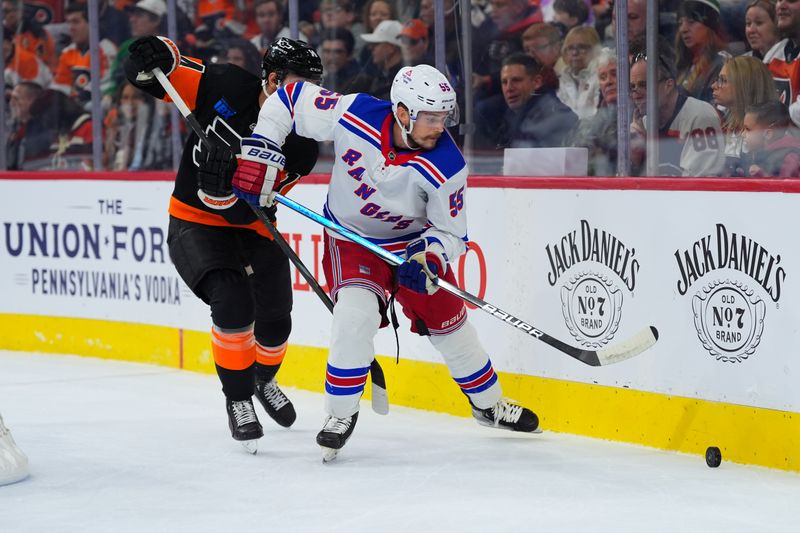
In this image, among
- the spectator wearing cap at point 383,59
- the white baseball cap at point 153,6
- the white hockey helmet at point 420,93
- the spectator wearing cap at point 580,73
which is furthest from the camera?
the white baseball cap at point 153,6

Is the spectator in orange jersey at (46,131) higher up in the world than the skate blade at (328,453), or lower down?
higher up

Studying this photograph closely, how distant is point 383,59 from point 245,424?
1.88 meters

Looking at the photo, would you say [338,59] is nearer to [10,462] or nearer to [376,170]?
[376,170]

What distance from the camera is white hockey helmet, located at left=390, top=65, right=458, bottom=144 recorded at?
3.25 m

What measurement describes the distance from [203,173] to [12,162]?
2.80 m

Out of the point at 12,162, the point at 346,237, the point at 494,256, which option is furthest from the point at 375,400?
the point at 12,162

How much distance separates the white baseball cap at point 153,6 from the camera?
565 cm

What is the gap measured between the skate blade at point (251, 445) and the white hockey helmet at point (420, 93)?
972mm

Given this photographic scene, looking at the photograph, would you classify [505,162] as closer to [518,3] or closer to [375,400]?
[518,3]

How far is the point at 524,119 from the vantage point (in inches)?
172

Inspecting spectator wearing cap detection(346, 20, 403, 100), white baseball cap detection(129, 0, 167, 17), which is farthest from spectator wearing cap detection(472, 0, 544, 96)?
white baseball cap detection(129, 0, 167, 17)

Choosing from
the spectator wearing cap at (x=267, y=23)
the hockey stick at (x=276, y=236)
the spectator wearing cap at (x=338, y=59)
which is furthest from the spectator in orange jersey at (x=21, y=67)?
the hockey stick at (x=276, y=236)

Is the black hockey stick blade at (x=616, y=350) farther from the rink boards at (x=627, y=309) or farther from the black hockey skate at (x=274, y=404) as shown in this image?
the black hockey skate at (x=274, y=404)

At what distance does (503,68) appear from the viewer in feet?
14.5
